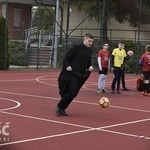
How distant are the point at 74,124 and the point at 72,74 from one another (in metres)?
1.51

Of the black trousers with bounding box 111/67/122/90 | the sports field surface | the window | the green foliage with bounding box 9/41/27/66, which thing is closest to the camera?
the sports field surface

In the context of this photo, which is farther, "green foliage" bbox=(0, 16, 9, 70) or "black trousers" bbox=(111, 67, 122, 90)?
"green foliage" bbox=(0, 16, 9, 70)

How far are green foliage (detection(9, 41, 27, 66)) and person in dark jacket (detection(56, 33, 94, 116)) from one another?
2341 cm

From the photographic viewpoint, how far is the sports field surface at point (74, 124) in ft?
24.7

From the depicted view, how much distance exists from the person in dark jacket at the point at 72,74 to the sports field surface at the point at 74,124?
16.3 inches

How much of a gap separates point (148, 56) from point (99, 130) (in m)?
7.44

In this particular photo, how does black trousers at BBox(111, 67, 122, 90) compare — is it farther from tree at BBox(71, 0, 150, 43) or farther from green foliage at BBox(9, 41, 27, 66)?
green foliage at BBox(9, 41, 27, 66)

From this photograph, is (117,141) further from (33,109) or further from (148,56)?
(148,56)

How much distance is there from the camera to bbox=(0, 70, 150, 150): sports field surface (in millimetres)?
7543

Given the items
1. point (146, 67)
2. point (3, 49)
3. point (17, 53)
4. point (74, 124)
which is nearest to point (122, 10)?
point (17, 53)

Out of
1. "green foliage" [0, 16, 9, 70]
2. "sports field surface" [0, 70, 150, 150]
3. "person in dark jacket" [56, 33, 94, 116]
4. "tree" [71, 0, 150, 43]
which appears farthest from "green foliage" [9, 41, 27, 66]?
"person in dark jacket" [56, 33, 94, 116]

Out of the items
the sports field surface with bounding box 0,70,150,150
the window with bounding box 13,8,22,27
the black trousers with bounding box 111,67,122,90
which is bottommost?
the sports field surface with bounding box 0,70,150,150

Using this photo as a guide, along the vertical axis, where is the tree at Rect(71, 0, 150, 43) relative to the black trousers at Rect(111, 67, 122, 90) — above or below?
above

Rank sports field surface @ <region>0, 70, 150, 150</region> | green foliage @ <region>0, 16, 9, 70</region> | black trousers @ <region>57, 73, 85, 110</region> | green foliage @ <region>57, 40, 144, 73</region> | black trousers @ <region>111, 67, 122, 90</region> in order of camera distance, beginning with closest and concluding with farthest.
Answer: sports field surface @ <region>0, 70, 150, 150</region>
black trousers @ <region>57, 73, 85, 110</region>
black trousers @ <region>111, 67, 122, 90</region>
green foliage @ <region>0, 16, 9, 70</region>
green foliage @ <region>57, 40, 144, 73</region>
